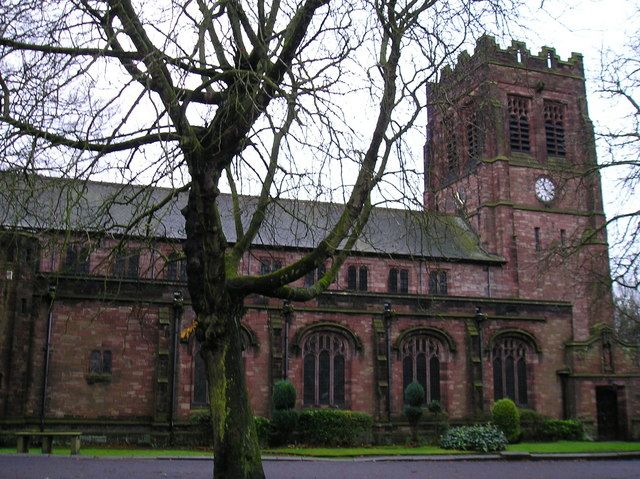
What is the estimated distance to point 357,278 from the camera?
37719 mm

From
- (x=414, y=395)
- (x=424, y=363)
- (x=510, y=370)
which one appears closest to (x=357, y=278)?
(x=424, y=363)

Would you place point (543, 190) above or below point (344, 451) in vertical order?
above

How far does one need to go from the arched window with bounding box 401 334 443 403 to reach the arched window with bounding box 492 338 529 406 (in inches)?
113

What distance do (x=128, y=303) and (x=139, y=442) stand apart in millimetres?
5334

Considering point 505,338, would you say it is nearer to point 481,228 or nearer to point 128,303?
point 481,228

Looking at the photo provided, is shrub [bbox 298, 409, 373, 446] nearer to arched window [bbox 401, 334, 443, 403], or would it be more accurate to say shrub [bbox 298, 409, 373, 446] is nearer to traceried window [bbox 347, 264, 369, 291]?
arched window [bbox 401, 334, 443, 403]

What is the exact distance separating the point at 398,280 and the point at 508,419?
11.5m

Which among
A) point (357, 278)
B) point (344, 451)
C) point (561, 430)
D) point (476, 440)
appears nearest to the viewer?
point (344, 451)

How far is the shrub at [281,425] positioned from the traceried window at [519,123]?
25.0 m

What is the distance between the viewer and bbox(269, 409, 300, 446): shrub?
1034 inches

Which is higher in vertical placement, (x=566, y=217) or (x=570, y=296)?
(x=566, y=217)

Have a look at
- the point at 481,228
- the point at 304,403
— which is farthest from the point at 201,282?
the point at 481,228

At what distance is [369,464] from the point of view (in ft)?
67.7

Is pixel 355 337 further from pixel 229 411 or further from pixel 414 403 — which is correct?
pixel 229 411
